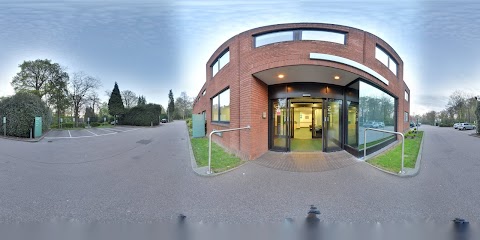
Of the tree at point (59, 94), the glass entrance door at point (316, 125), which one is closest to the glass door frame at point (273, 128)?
the glass entrance door at point (316, 125)

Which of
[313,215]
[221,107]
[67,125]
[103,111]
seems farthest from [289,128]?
[103,111]

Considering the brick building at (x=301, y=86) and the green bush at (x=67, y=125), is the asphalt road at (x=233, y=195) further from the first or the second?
the green bush at (x=67, y=125)

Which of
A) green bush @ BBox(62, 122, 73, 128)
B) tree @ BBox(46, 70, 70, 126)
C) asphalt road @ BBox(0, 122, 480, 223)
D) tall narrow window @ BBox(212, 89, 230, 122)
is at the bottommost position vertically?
asphalt road @ BBox(0, 122, 480, 223)

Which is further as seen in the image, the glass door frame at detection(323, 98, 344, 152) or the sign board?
the sign board

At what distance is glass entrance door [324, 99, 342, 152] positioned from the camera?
25.0 ft

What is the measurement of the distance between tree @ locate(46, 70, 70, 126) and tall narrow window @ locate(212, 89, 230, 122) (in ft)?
74.4

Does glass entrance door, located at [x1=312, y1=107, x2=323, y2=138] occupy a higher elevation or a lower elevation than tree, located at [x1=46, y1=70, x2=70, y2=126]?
lower

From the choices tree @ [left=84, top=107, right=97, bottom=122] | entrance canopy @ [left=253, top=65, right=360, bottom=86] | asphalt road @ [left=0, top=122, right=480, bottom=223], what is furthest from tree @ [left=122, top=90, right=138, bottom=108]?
entrance canopy @ [left=253, top=65, right=360, bottom=86]

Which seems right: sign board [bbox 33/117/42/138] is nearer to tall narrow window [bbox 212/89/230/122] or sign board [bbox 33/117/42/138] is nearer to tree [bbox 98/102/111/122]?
tall narrow window [bbox 212/89/230/122]

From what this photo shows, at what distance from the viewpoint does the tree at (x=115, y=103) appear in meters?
29.6

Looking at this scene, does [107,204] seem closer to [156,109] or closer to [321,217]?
[321,217]

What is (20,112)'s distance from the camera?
551 inches

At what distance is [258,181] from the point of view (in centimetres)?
430

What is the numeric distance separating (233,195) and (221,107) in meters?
6.74
